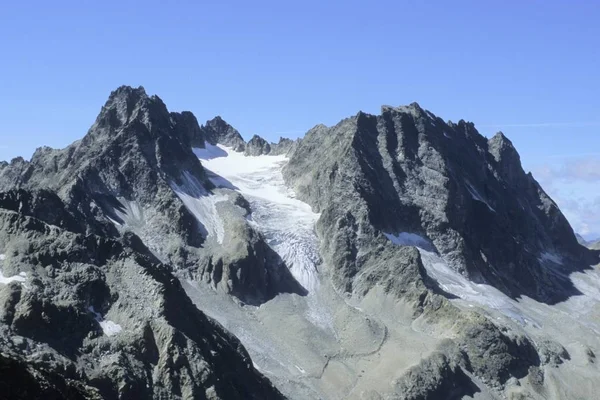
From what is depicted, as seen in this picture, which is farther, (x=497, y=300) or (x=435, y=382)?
(x=497, y=300)

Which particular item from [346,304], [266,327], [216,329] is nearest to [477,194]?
[346,304]

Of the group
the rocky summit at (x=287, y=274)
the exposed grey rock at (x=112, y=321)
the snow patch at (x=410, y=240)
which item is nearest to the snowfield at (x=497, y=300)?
the snow patch at (x=410, y=240)

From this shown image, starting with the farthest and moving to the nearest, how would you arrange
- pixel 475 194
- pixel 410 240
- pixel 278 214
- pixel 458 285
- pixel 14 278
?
pixel 475 194
pixel 278 214
pixel 410 240
pixel 458 285
pixel 14 278

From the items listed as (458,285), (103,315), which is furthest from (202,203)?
(103,315)

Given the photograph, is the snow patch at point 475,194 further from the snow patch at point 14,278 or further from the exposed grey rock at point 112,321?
the snow patch at point 14,278

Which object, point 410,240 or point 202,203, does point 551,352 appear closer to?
point 410,240

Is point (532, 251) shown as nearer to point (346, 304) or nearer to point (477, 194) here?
point (477, 194)
